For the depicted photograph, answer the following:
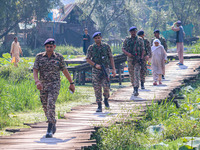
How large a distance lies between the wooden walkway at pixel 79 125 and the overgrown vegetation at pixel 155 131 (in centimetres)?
27

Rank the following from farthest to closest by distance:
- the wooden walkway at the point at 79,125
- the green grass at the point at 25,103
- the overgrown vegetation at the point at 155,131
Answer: the green grass at the point at 25,103 < the overgrown vegetation at the point at 155,131 < the wooden walkway at the point at 79,125

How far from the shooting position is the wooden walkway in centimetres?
603

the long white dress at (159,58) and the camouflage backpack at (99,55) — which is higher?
the camouflage backpack at (99,55)

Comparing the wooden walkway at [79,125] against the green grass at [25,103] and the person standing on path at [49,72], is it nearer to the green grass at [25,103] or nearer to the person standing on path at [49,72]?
the person standing on path at [49,72]

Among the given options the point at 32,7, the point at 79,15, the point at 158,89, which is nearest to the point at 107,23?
the point at 79,15

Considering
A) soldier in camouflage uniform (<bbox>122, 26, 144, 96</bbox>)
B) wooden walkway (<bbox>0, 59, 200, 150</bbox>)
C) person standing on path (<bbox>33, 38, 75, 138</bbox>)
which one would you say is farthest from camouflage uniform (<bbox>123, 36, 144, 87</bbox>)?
person standing on path (<bbox>33, 38, 75, 138</bbox>)

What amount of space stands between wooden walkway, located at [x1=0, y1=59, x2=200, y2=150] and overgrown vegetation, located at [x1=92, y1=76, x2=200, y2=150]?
0.88 ft

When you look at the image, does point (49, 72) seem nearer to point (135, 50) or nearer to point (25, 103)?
point (135, 50)

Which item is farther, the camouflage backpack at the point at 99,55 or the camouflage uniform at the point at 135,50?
the camouflage uniform at the point at 135,50

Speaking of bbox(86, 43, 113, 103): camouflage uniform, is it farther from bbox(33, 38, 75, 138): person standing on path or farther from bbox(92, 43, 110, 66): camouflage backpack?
bbox(33, 38, 75, 138): person standing on path

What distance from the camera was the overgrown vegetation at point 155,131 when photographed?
273 inches

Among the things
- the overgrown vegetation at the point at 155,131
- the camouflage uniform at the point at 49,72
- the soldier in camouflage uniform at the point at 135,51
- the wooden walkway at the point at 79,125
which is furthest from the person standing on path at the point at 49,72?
the soldier in camouflage uniform at the point at 135,51

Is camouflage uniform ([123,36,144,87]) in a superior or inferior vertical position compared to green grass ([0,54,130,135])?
superior

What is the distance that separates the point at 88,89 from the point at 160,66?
3.63 metres
